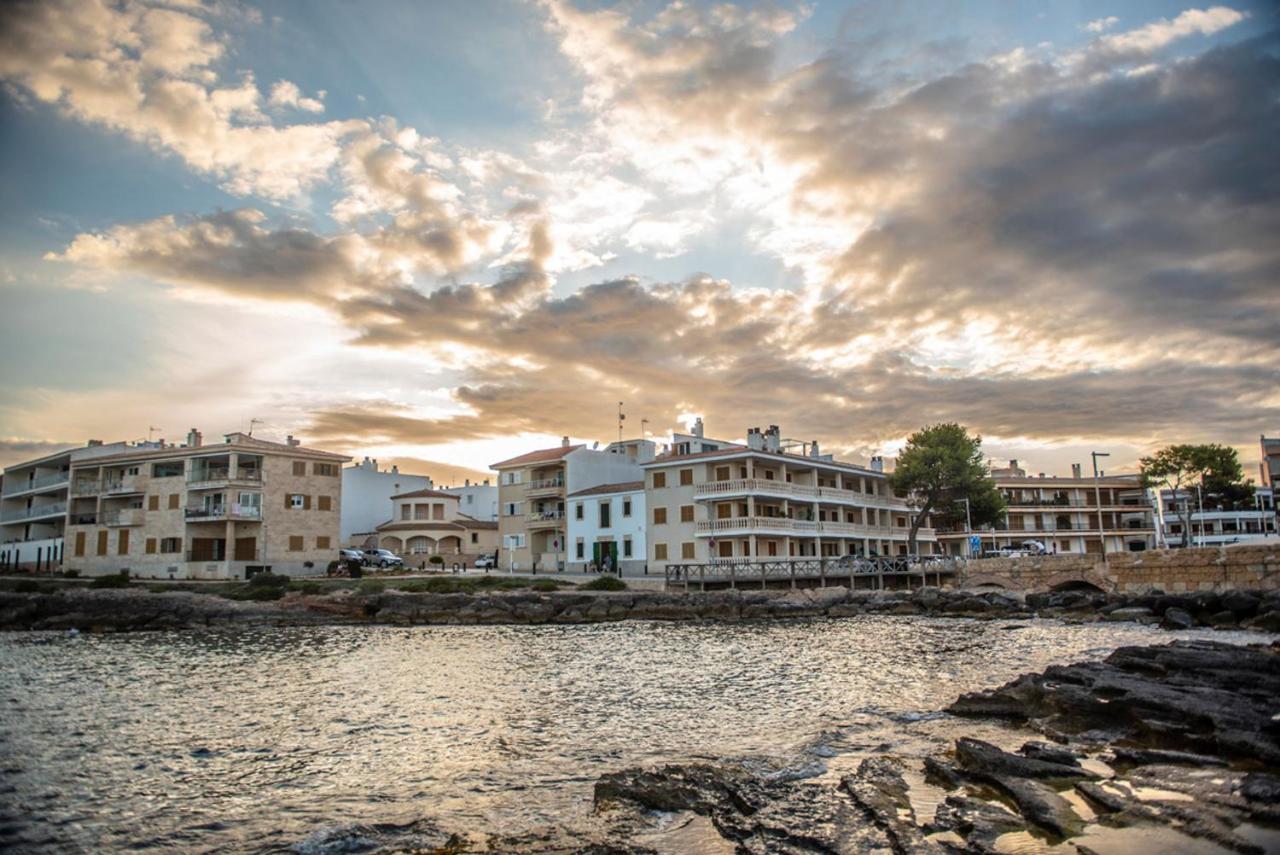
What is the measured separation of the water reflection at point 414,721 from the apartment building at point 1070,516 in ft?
231

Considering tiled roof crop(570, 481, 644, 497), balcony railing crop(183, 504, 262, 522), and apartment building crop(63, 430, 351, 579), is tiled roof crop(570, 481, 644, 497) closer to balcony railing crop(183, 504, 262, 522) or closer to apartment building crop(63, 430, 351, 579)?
apartment building crop(63, 430, 351, 579)

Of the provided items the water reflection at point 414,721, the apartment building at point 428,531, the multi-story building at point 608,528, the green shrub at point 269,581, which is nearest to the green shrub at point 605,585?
the multi-story building at point 608,528

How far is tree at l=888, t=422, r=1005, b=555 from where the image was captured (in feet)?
242

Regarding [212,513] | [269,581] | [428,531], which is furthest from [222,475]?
[428,531]

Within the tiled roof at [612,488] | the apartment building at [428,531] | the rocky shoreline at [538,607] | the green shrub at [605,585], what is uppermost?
the tiled roof at [612,488]

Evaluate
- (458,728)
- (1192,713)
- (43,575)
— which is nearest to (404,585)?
(43,575)

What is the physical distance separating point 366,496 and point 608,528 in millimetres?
37939

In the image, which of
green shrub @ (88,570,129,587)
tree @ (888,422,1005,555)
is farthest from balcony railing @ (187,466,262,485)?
tree @ (888,422,1005,555)

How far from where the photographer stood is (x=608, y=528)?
223 ft

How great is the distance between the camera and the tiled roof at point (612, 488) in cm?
6731

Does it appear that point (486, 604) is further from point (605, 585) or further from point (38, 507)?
point (38, 507)

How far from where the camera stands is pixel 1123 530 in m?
101

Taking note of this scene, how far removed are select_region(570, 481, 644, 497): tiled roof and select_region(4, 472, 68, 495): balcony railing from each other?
4677cm

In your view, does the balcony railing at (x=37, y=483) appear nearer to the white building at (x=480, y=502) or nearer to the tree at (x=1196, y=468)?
the white building at (x=480, y=502)
